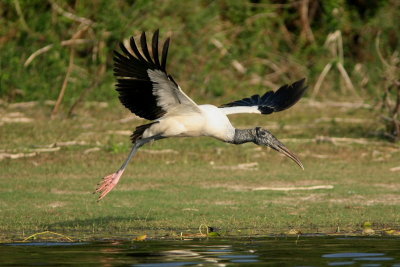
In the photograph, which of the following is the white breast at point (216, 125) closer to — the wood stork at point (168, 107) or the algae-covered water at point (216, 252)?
the wood stork at point (168, 107)

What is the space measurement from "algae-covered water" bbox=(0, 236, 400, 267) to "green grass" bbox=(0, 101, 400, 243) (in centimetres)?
56

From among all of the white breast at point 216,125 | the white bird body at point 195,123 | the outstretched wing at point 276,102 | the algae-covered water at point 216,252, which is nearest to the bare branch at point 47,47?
the outstretched wing at point 276,102

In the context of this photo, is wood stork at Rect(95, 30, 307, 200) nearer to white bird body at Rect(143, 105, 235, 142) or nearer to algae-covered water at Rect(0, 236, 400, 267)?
white bird body at Rect(143, 105, 235, 142)

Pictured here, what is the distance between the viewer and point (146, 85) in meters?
7.05

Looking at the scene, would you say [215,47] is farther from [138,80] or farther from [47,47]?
[138,80]

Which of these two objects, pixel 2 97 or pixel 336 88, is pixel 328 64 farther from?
pixel 2 97

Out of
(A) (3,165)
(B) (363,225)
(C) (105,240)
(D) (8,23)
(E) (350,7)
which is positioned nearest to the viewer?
(C) (105,240)

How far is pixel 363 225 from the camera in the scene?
7.41 m

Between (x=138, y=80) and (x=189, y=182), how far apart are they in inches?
117

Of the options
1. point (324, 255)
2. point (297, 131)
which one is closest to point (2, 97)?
point (297, 131)

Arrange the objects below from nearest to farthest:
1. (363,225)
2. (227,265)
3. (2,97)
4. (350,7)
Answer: (227,265)
(363,225)
(2,97)
(350,7)

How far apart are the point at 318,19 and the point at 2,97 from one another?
6.24 m

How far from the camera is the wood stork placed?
688cm

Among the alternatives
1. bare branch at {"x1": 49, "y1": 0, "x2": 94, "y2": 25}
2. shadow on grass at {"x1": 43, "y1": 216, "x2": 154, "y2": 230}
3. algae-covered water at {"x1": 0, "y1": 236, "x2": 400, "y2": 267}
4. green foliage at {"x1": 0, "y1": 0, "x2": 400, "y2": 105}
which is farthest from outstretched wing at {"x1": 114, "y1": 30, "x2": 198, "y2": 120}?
bare branch at {"x1": 49, "y1": 0, "x2": 94, "y2": 25}
